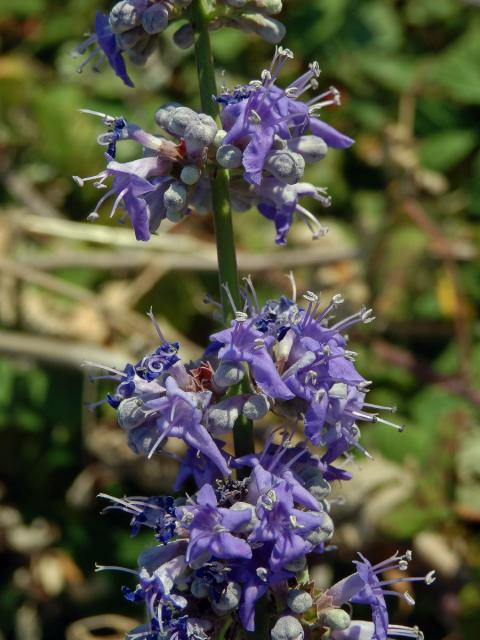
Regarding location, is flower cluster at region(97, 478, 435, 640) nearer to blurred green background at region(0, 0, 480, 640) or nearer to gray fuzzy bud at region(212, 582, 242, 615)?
gray fuzzy bud at region(212, 582, 242, 615)

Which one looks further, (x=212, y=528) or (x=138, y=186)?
(x=138, y=186)

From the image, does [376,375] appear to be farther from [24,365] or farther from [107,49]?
[107,49]

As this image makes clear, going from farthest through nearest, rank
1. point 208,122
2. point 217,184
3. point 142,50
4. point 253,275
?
point 253,275 < point 142,50 < point 217,184 < point 208,122

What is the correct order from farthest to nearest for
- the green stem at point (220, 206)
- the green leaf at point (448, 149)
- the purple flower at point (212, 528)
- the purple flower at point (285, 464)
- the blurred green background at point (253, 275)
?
the green leaf at point (448, 149), the blurred green background at point (253, 275), the green stem at point (220, 206), the purple flower at point (285, 464), the purple flower at point (212, 528)

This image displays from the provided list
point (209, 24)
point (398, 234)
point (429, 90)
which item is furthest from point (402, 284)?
point (209, 24)

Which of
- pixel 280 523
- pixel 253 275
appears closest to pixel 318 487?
pixel 280 523

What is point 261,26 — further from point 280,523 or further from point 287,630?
point 287,630

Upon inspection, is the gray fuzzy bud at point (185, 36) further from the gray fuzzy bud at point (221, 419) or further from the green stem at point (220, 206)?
the gray fuzzy bud at point (221, 419)

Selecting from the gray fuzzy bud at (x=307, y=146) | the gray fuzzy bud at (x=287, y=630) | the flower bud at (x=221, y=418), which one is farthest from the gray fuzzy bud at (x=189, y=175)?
the gray fuzzy bud at (x=287, y=630)
